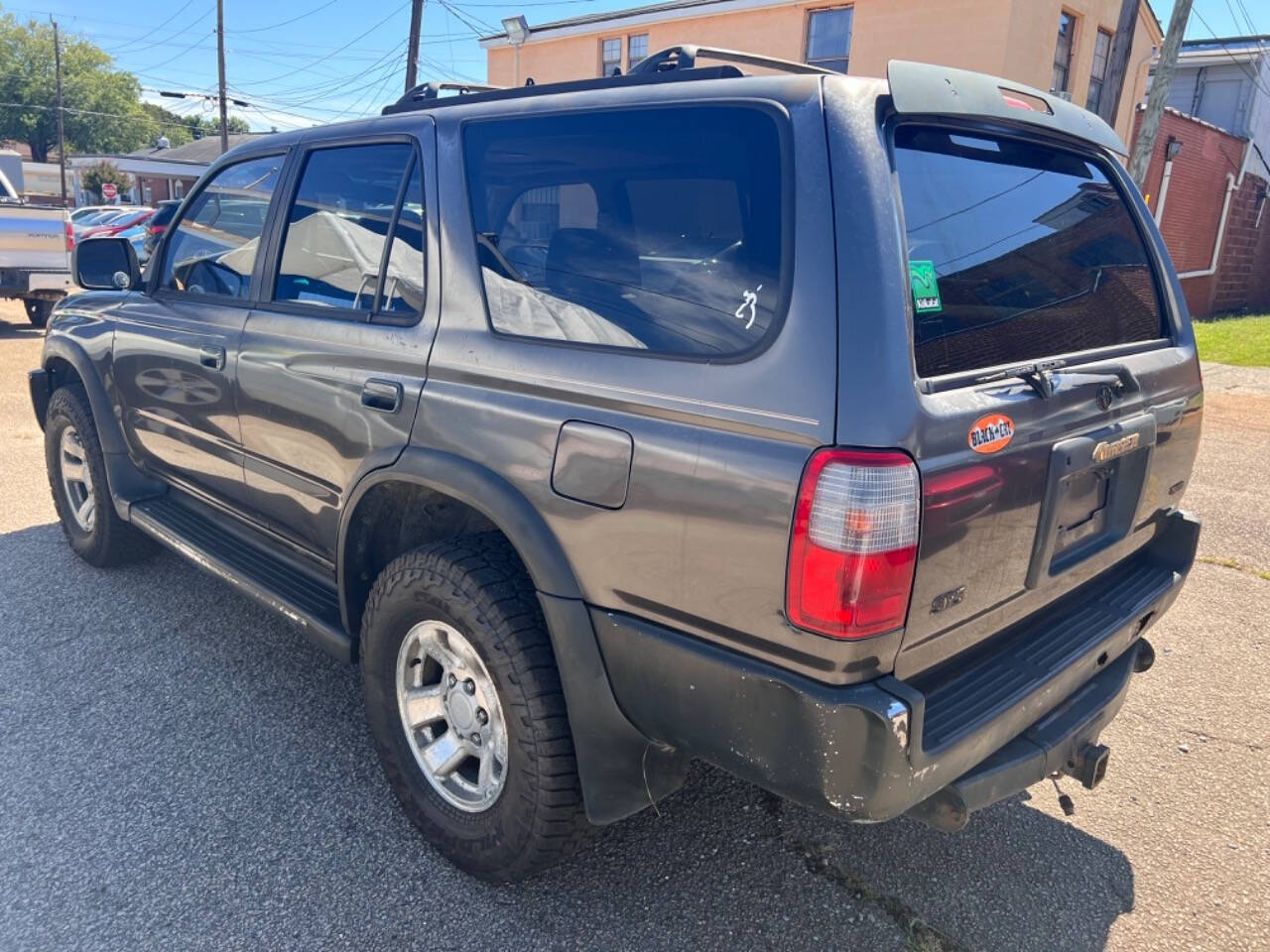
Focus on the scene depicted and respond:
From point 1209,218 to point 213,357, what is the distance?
22866 millimetres

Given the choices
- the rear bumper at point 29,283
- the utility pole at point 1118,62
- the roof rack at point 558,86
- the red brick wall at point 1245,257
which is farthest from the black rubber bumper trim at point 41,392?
the red brick wall at point 1245,257

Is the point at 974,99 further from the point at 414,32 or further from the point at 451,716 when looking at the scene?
the point at 414,32

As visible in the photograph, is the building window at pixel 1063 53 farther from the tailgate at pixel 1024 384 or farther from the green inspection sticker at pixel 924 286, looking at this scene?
the green inspection sticker at pixel 924 286

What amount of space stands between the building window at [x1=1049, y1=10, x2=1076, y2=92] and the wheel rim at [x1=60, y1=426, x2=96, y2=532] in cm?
1762

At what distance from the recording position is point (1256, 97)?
73.0ft

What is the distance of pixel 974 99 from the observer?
2121 mm

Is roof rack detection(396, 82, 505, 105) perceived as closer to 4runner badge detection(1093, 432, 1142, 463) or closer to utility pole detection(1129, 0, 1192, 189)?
4runner badge detection(1093, 432, 1142, 463)

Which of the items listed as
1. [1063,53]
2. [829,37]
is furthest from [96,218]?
[1063,53]

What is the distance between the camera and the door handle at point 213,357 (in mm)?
3335

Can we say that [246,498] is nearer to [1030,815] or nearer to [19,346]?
[1030,815]

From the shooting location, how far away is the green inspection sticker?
192 cm

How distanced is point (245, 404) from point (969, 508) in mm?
2462

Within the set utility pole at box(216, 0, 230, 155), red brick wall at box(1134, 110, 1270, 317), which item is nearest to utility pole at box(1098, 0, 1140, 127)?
red brick wall at box(1134, 110, 1270, 317)

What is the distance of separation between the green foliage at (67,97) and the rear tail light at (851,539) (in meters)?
78.0
